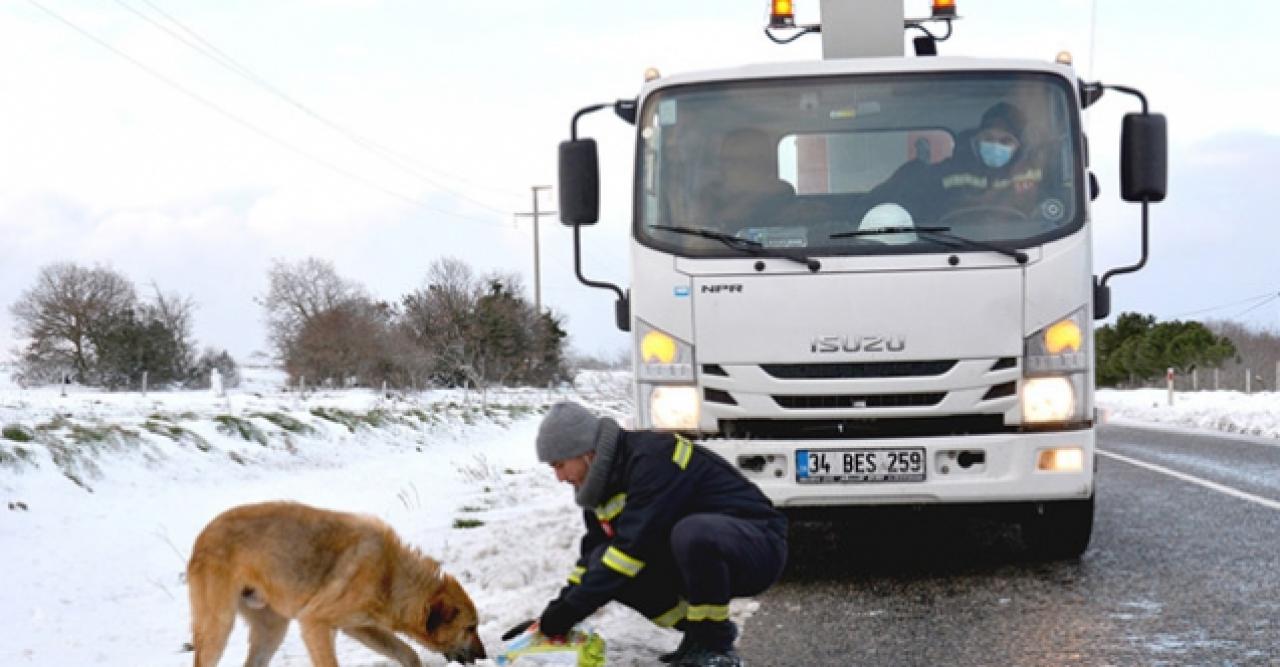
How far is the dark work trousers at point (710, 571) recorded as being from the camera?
4.21m

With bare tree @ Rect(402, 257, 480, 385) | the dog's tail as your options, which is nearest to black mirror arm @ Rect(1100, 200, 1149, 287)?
the dog's tail

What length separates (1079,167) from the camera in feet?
21.0

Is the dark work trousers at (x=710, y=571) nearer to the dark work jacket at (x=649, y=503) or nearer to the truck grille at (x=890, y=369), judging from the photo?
the dark work jacket at (x=649, y=503)

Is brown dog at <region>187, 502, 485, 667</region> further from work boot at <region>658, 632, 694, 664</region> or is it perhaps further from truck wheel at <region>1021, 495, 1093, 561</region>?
truck wheel at <region>1021, 495, 1093, 561</region>

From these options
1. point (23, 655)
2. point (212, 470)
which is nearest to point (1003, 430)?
point (23, 655)

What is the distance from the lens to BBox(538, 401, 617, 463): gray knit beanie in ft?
13.6

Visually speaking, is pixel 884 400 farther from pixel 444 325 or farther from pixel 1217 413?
pixel 444 325

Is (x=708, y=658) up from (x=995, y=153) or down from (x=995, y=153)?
down

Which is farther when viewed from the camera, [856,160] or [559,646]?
[856,160]

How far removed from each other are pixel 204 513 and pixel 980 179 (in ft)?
22.4

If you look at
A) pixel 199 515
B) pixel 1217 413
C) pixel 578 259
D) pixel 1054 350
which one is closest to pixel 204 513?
pixel 199 515

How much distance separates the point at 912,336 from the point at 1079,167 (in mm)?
1449

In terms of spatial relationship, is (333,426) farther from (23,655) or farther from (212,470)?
(23,655)

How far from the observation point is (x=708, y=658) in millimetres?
4270
